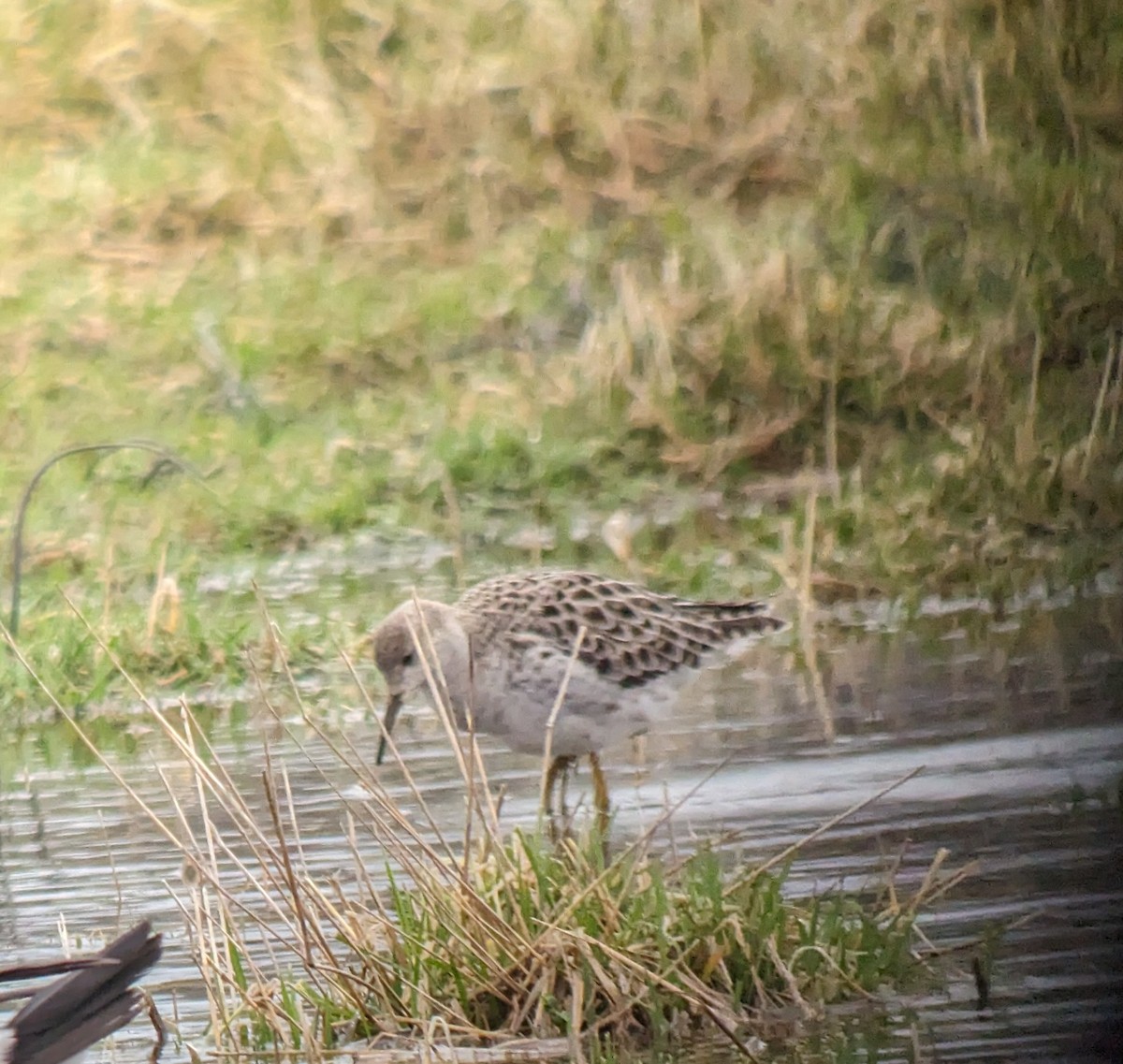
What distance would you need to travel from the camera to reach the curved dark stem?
5.28 m

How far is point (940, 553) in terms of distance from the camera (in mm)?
5012

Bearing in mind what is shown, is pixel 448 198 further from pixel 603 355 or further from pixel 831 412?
pixel 831 412

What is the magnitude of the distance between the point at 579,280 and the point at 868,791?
8.22 feet

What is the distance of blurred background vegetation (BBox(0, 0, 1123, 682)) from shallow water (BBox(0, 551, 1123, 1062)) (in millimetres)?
316

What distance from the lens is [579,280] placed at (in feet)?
20.9

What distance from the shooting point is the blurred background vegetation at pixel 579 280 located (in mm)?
5465

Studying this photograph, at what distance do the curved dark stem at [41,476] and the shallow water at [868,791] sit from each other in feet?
1.42

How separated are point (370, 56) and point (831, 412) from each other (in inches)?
81.1

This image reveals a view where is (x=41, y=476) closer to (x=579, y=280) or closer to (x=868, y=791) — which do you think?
(x=579, y=280)

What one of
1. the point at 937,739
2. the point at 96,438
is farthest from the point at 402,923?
the point at 96,438

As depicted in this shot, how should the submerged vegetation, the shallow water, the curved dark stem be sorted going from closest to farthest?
the submerged vegetation
the shallow water
the curved dark stem

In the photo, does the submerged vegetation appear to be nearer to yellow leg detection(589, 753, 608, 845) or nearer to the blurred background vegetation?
yellow leg detection(589, 753, 608, 845)

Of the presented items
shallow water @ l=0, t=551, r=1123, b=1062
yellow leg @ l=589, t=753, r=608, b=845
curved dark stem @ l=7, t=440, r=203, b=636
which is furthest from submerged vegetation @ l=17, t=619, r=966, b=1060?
curved dark stem @ l=7, t=440, r=203, b=636

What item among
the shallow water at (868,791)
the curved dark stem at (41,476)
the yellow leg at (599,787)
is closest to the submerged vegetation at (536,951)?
the shallow water at (868,791)
